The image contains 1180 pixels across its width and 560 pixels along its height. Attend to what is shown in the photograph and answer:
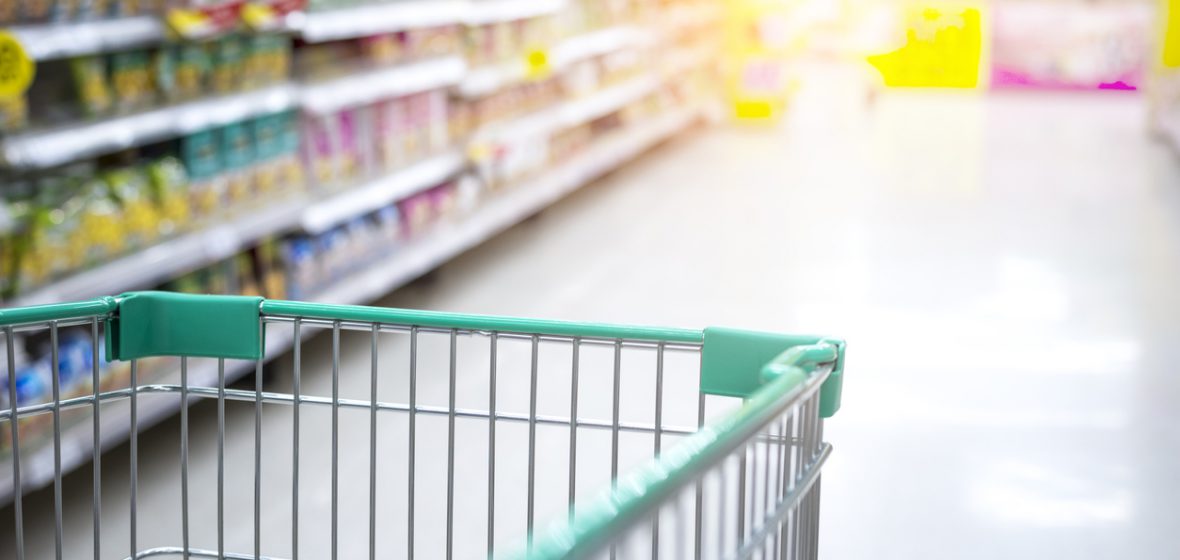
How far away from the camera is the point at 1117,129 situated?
33.8ft

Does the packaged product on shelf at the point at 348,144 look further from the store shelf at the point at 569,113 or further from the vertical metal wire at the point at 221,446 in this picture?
the vertical metal wire at the point at 221,446

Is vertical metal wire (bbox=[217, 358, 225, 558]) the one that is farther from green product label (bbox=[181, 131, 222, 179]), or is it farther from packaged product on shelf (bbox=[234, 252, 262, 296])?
packaged product on shelf (bbox=[234, 252, 262, 296])

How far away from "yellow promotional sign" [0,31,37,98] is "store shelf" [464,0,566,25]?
9.41 ft

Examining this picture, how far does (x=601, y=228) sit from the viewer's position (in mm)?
6496

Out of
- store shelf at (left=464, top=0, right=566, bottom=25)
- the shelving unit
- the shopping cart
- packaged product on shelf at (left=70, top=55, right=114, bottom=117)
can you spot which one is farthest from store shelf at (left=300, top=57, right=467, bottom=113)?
packaged product on shelf at (left=70, top=55, right=114, bottom=117)

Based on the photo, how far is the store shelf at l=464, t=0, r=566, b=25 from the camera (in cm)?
547

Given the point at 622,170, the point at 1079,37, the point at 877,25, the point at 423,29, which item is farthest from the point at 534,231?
the point at 1079,37

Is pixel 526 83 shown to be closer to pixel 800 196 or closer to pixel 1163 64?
pixel 800 196

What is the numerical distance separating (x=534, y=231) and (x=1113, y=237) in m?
2.76

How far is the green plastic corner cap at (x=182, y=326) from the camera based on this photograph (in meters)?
1.51

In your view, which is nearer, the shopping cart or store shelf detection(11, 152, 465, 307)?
the shopping cart

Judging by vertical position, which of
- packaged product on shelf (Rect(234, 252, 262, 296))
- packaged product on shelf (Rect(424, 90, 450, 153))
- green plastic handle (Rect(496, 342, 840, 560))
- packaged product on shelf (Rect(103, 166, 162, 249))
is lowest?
packaged product on shelf (Rect(234, 252, 262, 296))

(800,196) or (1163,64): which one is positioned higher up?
(1163,64)

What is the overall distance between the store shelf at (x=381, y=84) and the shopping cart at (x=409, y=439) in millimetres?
748
